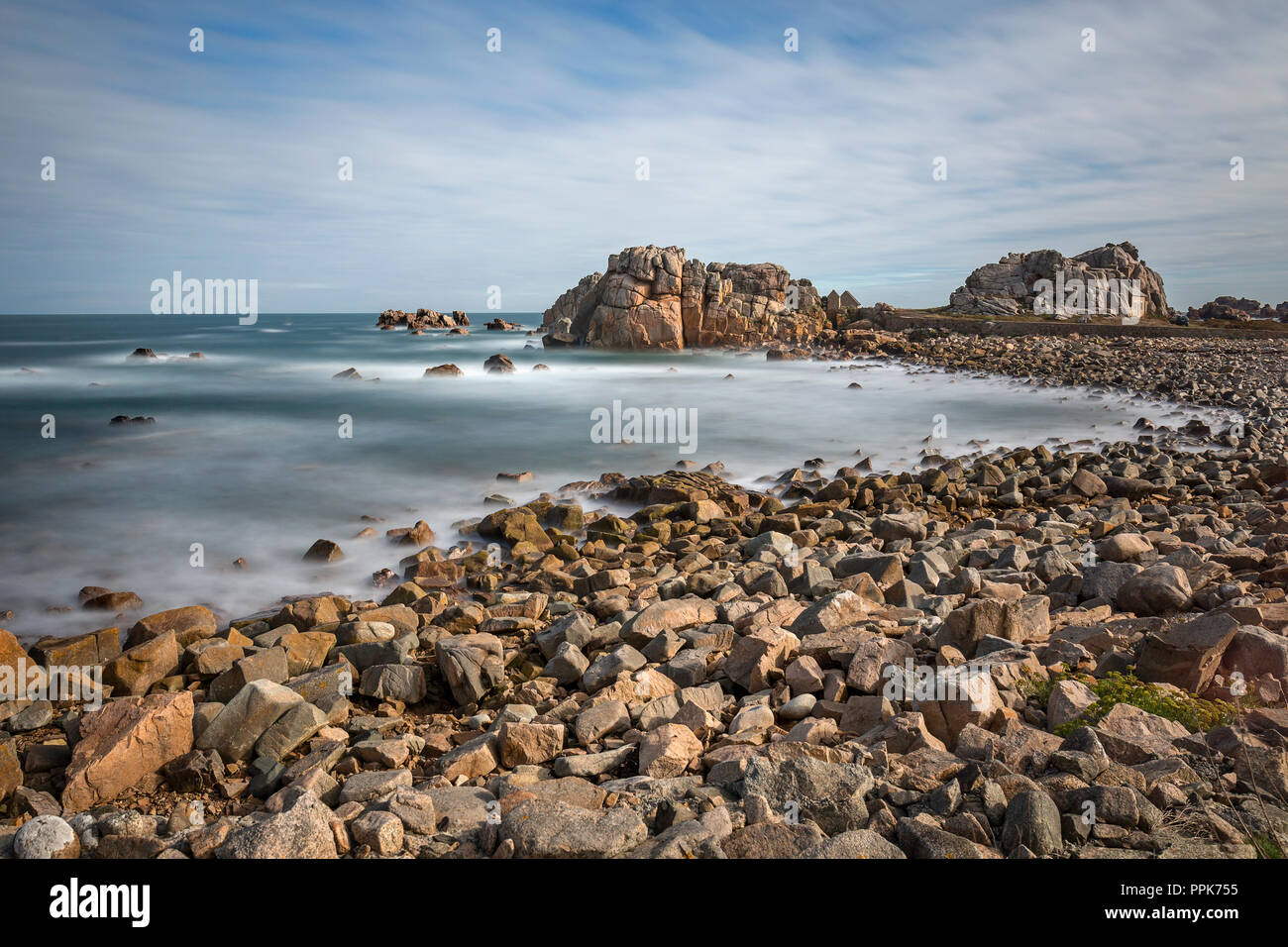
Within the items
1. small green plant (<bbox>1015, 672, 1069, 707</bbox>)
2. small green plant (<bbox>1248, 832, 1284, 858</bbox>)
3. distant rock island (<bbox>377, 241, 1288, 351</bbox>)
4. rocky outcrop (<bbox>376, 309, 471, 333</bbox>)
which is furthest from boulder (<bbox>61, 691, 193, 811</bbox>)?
rocky outcrop (<bbox>376, 309, 471, 333</bbox>)

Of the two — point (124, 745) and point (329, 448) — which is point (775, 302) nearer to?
point (329, 448)

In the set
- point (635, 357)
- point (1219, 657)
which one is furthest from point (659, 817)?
point (635, 357)

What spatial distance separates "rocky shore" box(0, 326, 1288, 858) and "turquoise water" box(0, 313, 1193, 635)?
87.4 inches

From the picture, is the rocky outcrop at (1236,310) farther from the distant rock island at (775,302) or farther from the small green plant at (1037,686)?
the small green plant at (1037,686)

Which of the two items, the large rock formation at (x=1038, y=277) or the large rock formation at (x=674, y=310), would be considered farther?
the large rock formation at (x=1038, y=277)

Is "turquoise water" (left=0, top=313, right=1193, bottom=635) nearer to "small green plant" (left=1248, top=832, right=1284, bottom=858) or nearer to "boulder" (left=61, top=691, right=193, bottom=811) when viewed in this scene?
"boulder" (left=61, top=691, right=193, bottom=811)

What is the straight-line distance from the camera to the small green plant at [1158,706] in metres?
4.39

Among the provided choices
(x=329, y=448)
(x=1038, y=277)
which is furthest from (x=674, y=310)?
(x=329, y=448)

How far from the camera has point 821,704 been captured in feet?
17.0

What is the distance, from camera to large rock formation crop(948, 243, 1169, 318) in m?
72.4

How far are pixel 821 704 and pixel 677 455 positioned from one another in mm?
14304

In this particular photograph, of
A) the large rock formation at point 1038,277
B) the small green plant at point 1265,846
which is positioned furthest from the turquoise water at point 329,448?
the large rock formation at point 1038,277

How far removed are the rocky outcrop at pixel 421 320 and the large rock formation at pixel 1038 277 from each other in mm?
75046

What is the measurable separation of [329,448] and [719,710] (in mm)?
18494
